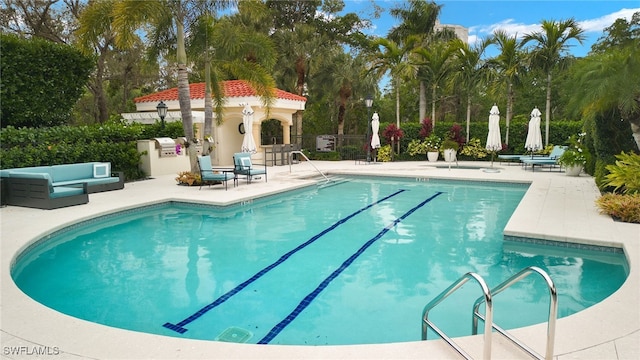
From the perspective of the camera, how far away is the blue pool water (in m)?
4.49

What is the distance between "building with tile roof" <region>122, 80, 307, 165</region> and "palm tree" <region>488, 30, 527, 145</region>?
10.0 metres

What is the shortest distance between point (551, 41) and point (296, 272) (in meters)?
17.9

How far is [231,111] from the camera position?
20031 mm

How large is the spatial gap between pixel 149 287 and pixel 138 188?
7.65 m

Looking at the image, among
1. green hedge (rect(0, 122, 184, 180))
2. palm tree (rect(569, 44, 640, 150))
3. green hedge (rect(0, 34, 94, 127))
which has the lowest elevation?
green hedge (rect(0, 122, 184, 180))

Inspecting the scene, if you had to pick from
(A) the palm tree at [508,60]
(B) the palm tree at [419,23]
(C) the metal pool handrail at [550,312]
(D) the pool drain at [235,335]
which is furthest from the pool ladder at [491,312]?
(B) the palm tree at [419,23]

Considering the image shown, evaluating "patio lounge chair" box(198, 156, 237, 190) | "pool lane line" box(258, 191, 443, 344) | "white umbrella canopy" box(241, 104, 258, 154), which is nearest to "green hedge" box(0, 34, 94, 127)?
"white umbrella canopy" box(241, 104, 258, 154)

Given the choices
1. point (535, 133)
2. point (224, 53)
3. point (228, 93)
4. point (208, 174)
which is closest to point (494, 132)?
point (535, 133)

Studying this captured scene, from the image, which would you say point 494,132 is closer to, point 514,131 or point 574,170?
point 574,170

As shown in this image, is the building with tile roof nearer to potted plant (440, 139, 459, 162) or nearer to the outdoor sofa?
potted plant (440, 139, 459, 162)

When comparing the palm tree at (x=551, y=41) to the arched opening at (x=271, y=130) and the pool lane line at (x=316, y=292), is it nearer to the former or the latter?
the pool lane line at (x=316, y=292)

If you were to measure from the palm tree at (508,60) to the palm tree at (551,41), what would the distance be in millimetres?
560

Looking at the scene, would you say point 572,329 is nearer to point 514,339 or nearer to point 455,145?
point 514,339

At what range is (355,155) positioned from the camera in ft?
76.9
